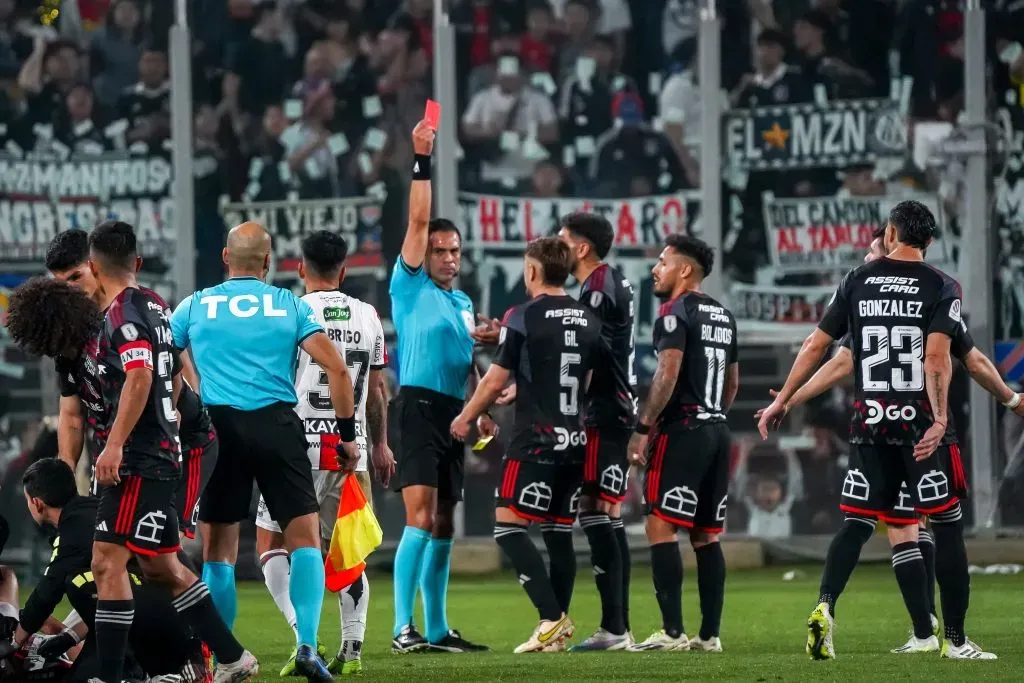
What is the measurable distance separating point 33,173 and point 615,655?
25.9 ft

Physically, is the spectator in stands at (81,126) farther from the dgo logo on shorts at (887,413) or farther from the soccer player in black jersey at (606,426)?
the dgo logo on shorts at (887,413)

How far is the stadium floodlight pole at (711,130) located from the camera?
12367mm

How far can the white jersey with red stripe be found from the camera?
6.52 m

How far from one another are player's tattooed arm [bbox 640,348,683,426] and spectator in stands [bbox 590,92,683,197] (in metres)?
5.73

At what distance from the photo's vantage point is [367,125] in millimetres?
12758

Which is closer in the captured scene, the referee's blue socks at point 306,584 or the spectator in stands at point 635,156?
the referee's blue socks at point 306,584

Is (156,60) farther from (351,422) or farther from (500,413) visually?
(351,422)

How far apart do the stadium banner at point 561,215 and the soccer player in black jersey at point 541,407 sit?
18.1ft

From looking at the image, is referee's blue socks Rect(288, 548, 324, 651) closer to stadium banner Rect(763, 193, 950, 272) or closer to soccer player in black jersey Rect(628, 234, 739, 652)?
soccer player in black jersey Rect(628, 234, 739, 652)

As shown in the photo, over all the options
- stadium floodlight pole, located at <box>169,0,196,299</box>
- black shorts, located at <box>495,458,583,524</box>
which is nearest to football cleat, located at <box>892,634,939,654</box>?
black shorts, located at <box>495,458,583,524</box>

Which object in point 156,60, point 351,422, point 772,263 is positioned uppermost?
point 156,60

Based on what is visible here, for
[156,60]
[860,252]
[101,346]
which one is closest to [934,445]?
[101,346]

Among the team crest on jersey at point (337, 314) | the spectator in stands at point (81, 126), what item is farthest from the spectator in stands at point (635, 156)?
the team crest on jersey at point (337, 314)

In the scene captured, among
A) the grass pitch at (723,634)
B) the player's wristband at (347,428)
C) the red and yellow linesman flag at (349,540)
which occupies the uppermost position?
the player's wristband at (347,428)
